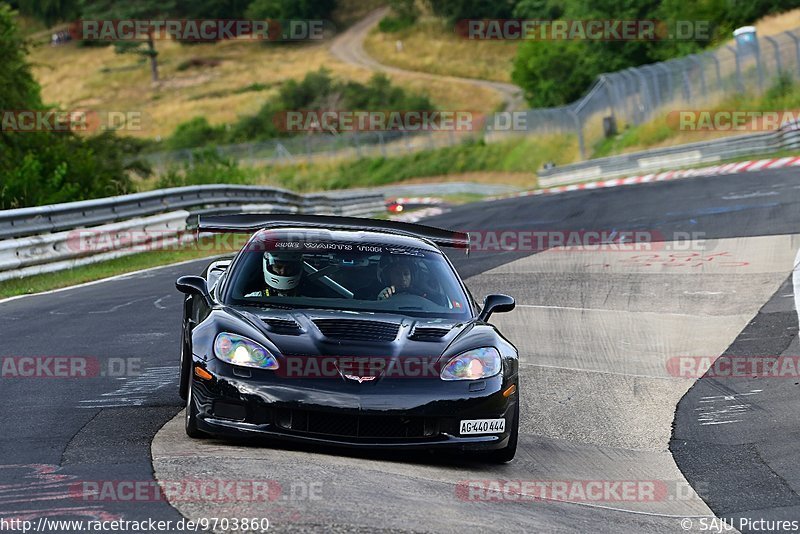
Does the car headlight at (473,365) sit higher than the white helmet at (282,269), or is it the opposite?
the white helmet at (282,269)

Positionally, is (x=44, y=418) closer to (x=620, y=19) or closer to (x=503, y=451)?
(x=503, y=451)

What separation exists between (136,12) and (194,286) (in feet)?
362

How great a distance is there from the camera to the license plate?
7207 millimetres

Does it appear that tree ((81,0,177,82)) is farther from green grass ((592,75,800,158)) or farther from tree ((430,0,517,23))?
green grass ((592,75,800,158))

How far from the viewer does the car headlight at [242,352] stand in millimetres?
7082

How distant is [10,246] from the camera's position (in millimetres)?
16328

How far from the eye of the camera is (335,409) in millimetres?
6883

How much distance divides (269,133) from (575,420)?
80.8 metres

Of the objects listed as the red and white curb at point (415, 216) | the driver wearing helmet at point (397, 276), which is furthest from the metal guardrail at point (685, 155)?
the driver wearing helmet at point (397, 276)

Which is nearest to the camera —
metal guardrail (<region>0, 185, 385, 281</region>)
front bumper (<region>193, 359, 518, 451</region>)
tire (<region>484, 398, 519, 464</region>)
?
front bumper (<region>193, 359, 518, 451</region>)

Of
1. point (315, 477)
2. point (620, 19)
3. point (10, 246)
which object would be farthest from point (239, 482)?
point (620, 19)

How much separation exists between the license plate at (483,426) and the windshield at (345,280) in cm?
99

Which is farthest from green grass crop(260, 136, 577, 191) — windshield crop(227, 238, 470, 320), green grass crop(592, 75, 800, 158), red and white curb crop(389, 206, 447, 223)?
windshield crop(227, 238, 470, 320)

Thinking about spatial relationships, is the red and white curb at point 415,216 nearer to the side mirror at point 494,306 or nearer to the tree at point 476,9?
the side mirror at point 494,306
